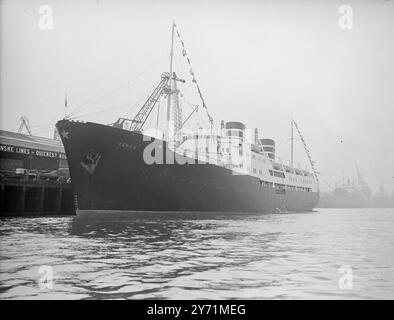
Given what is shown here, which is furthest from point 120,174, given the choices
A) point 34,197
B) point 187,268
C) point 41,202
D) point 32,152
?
point 32,152

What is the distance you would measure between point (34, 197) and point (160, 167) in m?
12.1

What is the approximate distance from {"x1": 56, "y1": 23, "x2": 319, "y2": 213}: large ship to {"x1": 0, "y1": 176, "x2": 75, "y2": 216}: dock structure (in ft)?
20.8

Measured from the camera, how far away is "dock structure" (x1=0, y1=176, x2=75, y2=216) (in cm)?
2805

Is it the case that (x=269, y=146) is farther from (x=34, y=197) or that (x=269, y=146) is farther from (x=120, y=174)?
(x=34, y=197)

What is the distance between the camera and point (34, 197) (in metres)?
30.2

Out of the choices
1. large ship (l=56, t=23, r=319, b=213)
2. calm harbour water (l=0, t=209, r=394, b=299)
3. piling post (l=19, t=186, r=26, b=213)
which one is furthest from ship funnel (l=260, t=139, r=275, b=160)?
calm harbour water (l=0, t=209, r=394, b=299)

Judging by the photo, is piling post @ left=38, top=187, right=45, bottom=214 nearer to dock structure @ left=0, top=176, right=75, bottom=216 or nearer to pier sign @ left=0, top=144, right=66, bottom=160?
dock structure @ left=0, top=176, right=75, bottom=216

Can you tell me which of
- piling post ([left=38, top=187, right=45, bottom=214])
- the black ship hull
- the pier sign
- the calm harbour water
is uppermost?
the pier sign

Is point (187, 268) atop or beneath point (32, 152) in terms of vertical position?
beneath

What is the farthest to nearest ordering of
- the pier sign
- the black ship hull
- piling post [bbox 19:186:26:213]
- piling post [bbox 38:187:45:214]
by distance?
the pier sign, piling post [bbox 38:187:45:214], piling post [bbox 19:186:26:213], the black ship hull

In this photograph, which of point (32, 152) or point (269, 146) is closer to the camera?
point (32, 152)

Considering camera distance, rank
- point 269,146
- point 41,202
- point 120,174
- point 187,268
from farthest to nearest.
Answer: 1. point 269,146
2. point 41,202
3. point 120,174
4. point 187,268
